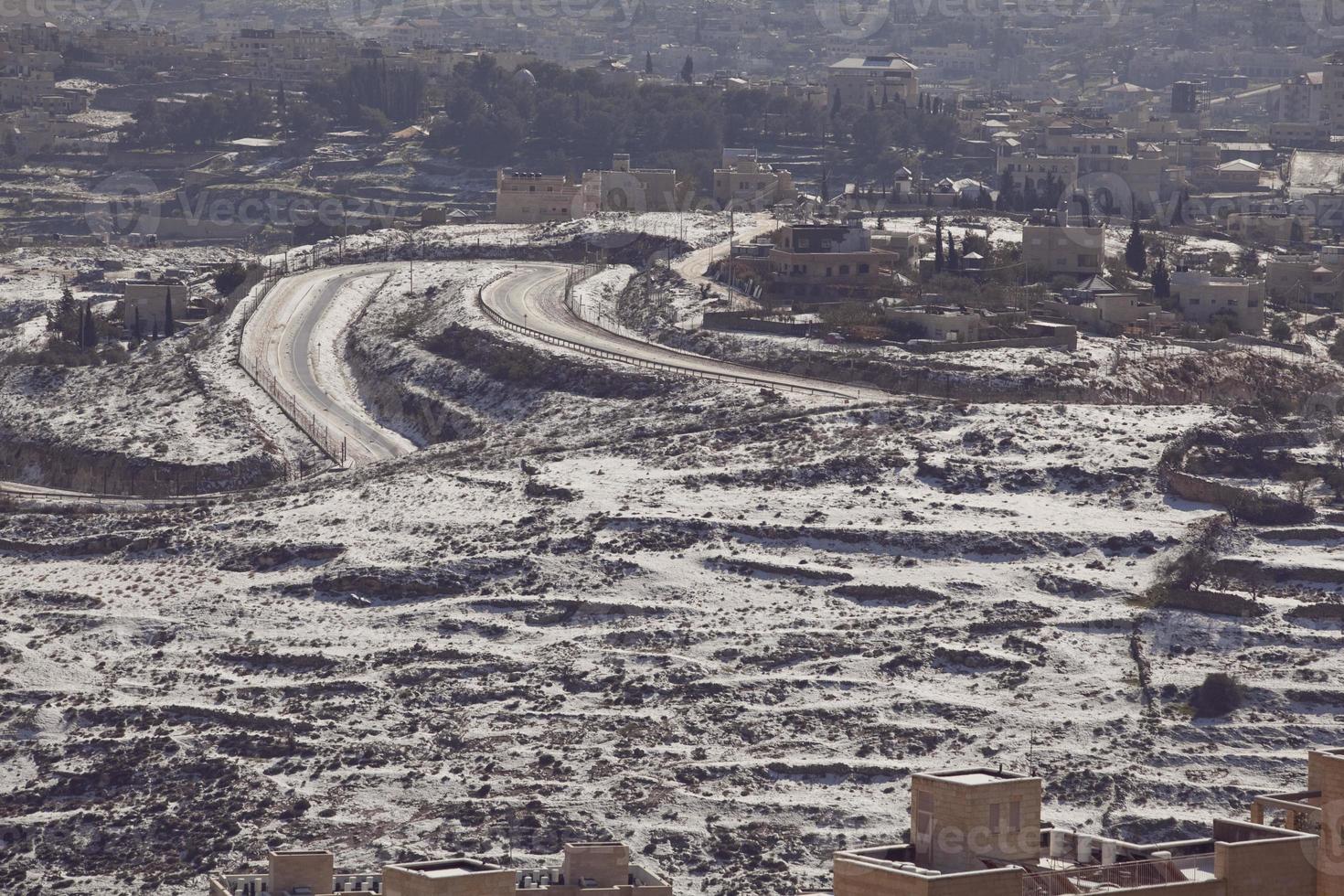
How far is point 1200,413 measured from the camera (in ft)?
289

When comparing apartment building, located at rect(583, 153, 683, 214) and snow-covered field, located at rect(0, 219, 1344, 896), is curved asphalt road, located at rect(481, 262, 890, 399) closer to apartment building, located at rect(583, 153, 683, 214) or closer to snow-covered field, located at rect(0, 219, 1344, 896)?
snow-covered field, located at rect(0, 219, 1344, 896)

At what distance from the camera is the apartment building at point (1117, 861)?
2878 cm

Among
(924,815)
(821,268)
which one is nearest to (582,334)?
(821,268)

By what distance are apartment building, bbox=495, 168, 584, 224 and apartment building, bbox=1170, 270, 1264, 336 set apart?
43.9 meters

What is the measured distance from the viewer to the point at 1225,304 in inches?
4294

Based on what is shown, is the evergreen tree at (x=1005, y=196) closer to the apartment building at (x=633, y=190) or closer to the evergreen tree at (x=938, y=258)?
the apartment building at (x=633, y=190)

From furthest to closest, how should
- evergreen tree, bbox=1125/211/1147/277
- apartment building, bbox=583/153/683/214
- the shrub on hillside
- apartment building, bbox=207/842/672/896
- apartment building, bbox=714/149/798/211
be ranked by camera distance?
apartment building, bbox=714/149/798/211 < apartment building, bbox=583/153/683/214 < evergreen tree, bbox=1125/211/1147/277 < the shrub on hillside < apartment building, bbox=207/842/672/896

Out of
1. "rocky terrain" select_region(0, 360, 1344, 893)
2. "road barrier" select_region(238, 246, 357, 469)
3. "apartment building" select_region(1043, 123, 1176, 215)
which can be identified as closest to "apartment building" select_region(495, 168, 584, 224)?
"road barrier" select_region(238, 246, 357, 469)

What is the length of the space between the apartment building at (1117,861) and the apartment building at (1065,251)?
89.6 meters

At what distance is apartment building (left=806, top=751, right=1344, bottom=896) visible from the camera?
2878 centimetres

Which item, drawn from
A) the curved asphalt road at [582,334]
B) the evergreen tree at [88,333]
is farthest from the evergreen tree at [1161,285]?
the evergreen tree at [88,333]

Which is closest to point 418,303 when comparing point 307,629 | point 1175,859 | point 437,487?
point 437,487

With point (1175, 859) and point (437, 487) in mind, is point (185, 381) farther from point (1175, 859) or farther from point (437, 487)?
point (1175, 859)

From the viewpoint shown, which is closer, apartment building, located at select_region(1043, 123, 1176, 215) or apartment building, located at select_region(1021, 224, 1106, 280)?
apartment building, located at select_region(1021, 224, 1106, 280)
